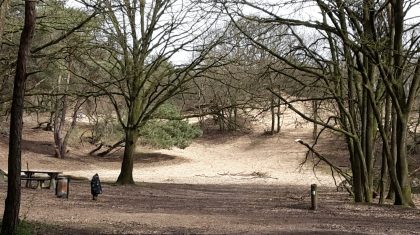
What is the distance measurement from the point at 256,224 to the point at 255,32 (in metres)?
6.95

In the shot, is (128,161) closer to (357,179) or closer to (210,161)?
(357,179)

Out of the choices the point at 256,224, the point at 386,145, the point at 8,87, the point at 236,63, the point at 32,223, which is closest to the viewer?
the point at 32,223

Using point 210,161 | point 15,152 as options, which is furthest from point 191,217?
point 210,161

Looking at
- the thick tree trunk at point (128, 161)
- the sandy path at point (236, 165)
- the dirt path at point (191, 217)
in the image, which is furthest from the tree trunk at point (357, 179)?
the sandy path at point (236, 165)

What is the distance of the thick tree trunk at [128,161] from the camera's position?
66.2 feet

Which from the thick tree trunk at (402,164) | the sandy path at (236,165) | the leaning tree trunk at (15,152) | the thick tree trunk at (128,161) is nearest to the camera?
the leaning tree trunk at (15,152)

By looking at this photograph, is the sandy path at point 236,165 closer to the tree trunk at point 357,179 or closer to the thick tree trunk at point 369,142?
the tree trunk at point 357,179

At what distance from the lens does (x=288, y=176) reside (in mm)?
33719

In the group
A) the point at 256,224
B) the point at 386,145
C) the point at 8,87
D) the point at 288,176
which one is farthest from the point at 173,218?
the point at 288,176

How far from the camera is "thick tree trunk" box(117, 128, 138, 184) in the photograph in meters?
20.2

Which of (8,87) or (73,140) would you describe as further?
(73,140)

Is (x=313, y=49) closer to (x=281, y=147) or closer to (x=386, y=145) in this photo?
(x=386, y=145)

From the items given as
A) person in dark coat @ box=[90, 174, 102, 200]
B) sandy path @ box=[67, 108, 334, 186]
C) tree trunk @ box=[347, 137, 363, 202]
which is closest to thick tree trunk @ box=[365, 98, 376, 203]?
tree trunk @ box=[347, 137, 363, 202]

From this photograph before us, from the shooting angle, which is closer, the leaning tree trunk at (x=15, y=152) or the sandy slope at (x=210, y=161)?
the leaning tree trunk at (x=15, y=152)
